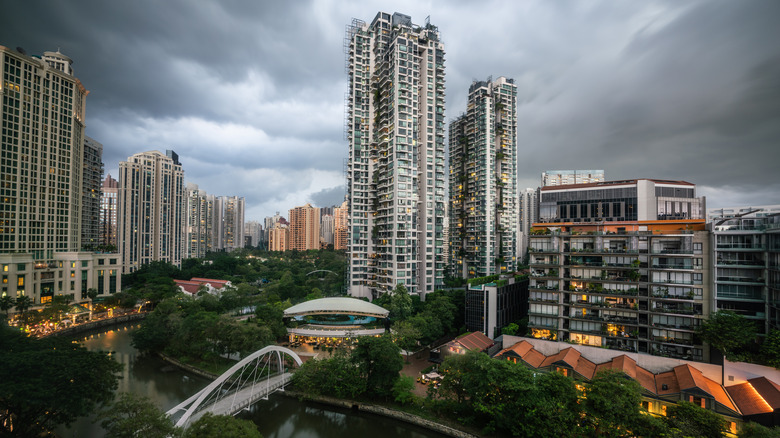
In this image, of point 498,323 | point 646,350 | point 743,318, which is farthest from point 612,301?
point 498,323

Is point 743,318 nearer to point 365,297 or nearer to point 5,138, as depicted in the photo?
point 365,297

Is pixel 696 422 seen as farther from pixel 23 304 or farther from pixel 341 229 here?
pixel 341 229

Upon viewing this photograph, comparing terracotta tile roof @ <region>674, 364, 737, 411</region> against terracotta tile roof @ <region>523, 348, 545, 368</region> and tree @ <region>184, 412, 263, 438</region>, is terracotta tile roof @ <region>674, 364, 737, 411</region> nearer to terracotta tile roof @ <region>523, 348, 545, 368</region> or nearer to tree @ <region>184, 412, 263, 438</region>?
terracotta tile roof @ <region>523, 348, 545, 368</region>

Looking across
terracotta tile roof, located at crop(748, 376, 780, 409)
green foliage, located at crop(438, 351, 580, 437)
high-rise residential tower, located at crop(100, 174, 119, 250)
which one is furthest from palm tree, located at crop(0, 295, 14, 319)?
terracotta tile roof, located at crop(748, 376, 780, 409)

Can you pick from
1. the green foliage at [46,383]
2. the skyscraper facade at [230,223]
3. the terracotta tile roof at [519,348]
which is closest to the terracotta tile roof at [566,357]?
the terracotta tile roof at [519,348]

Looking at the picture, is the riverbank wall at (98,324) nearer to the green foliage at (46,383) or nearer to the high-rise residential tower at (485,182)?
the green foliage at (46,383)

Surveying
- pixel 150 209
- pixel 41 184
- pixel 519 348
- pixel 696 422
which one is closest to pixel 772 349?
pixel 696 422
